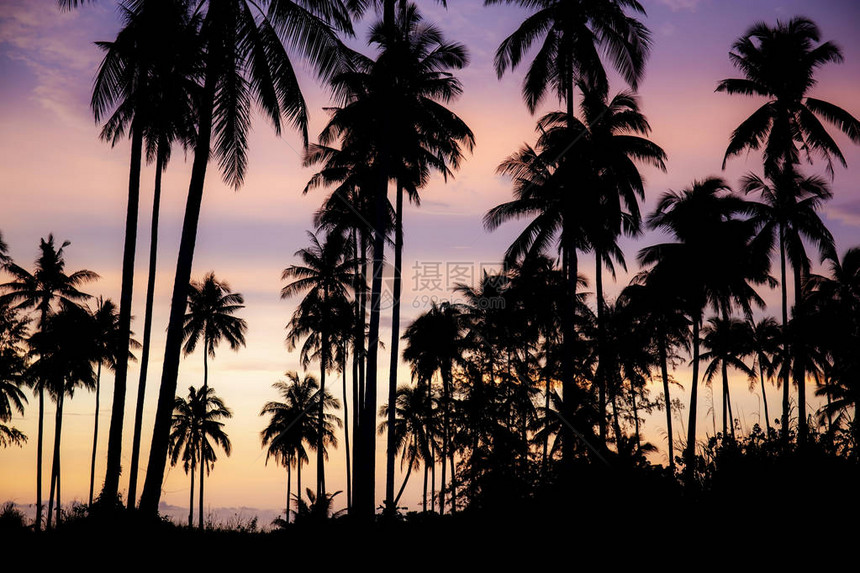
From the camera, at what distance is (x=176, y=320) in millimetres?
10969

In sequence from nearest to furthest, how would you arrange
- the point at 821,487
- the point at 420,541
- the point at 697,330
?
1. the point at 821,487
2. the point at 420,541
3. the point at 697,330

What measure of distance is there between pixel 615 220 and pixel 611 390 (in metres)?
10.6

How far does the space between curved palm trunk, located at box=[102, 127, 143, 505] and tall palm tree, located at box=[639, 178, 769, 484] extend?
21.0 metres

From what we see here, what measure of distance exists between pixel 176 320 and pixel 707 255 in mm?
21716

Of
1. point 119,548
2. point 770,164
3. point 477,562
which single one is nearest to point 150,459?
point 119,548

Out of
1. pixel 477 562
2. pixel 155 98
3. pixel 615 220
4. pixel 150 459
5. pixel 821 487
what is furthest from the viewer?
pixel 615 220

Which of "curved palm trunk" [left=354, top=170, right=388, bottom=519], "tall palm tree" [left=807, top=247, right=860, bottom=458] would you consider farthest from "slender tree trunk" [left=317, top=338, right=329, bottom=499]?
"tall palm tree" [left=807, top=247, right=860, bottom=458]

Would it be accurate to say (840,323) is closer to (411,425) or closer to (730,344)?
(730,344)

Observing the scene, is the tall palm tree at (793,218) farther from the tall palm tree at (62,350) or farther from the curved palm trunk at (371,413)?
the tall palm tree at (62,350)

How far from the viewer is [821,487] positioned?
9.03m

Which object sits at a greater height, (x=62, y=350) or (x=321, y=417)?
(x=62, y=350)

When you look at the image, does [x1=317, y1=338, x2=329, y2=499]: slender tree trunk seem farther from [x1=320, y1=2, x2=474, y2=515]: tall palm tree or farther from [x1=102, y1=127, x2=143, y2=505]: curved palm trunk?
[x1=102, y1=127, x2=143, y2=505]: curved palm trunk


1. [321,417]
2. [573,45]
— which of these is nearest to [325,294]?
[321,417]

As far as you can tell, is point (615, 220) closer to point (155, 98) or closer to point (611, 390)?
point (611, 390)
